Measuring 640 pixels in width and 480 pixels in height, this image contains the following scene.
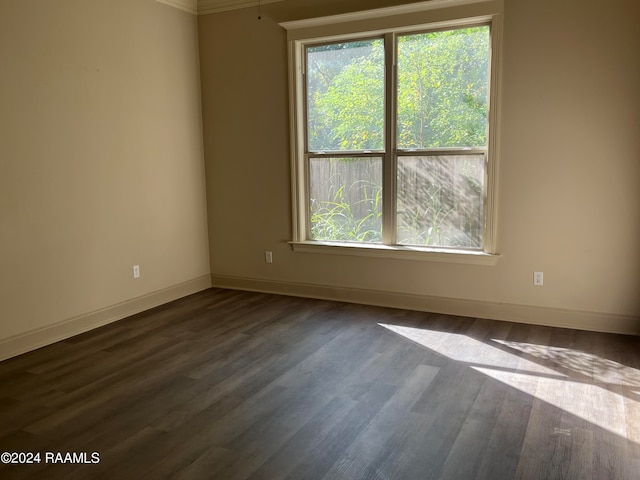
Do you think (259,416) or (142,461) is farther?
(259,416)

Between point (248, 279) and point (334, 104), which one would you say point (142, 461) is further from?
point (334, 104)

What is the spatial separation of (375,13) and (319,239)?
6.90 feet

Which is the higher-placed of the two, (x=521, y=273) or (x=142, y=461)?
(x=521, y=273)

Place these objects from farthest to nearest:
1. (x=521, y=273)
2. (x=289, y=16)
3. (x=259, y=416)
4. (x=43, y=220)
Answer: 1. (x=289, y=16)
2. (x=521, y=273)
3. (x=43, y=220)
4. (x=259, y=416)

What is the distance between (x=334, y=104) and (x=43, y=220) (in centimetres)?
264

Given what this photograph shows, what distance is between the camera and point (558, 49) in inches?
150

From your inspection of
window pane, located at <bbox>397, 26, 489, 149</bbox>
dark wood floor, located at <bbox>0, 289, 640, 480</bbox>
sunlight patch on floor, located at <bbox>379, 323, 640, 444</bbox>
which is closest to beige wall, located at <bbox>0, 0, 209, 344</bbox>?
dark wood floor, located at <bbox>0, 289, 640, 480</bbox>

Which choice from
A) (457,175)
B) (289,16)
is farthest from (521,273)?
(289,16)

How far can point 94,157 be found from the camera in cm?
414

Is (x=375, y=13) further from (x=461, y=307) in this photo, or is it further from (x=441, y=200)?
(x=461, y=307)

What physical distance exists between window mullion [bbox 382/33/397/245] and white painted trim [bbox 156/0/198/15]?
2062mm

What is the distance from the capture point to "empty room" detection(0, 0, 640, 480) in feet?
8.46

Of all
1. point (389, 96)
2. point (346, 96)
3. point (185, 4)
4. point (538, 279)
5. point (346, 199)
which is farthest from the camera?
point (185, 4)

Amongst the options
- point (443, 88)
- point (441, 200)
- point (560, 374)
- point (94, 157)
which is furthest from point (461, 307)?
point (94, 157)
